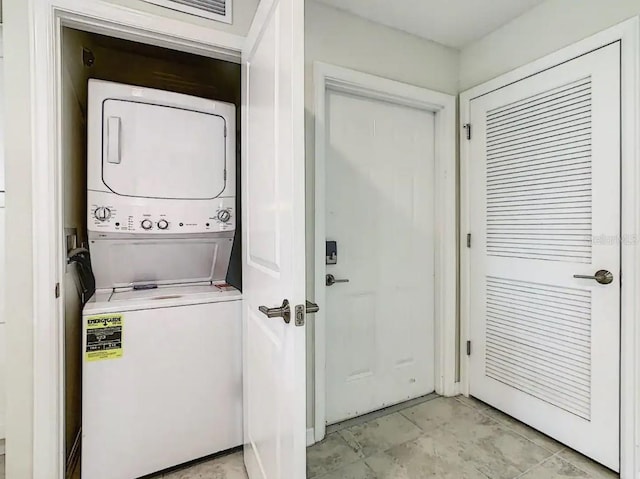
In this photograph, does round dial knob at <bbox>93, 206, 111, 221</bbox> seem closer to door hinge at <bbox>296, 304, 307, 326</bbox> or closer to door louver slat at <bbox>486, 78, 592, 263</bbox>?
door hinge at <bbox>296, 304, 307, 326</bbox>

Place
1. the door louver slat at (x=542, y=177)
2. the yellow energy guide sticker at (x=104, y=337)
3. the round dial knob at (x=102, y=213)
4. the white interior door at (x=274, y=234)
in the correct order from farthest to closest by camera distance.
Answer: the door louver slat at (x=542, y=177), the round dial knob at (x=102, y=213), the yellow energy guide sticker at (x=104, y=337), the white interior door at (x=274, y=234)

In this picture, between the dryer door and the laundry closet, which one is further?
the dryer door

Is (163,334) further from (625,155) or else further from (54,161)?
(625,155)

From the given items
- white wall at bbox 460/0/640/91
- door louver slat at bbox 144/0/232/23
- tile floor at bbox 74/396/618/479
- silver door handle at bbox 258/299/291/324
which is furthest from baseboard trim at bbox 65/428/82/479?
white wall at bbox 460/0/640/91

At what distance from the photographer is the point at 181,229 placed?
1.76 m

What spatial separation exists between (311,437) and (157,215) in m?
1.44

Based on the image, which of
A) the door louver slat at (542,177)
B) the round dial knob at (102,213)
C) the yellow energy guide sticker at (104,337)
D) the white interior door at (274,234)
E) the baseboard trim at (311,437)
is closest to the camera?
the white interior door at (274,234)

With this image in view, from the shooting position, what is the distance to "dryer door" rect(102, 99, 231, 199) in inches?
64.1

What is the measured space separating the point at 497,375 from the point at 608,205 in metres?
1.19

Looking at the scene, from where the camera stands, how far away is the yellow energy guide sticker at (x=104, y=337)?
→ 147 centimetres

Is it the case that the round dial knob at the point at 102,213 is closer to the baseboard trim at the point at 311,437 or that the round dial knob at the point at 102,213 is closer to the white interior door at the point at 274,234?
the white interior door at the point at 274,234

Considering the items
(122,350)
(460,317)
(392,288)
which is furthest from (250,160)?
(460,317)

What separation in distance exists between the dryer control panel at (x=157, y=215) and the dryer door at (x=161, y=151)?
4 centimetres

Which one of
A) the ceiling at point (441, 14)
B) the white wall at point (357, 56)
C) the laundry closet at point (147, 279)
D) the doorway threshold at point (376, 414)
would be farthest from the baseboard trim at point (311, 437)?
the ceiling at point (441, 14)
